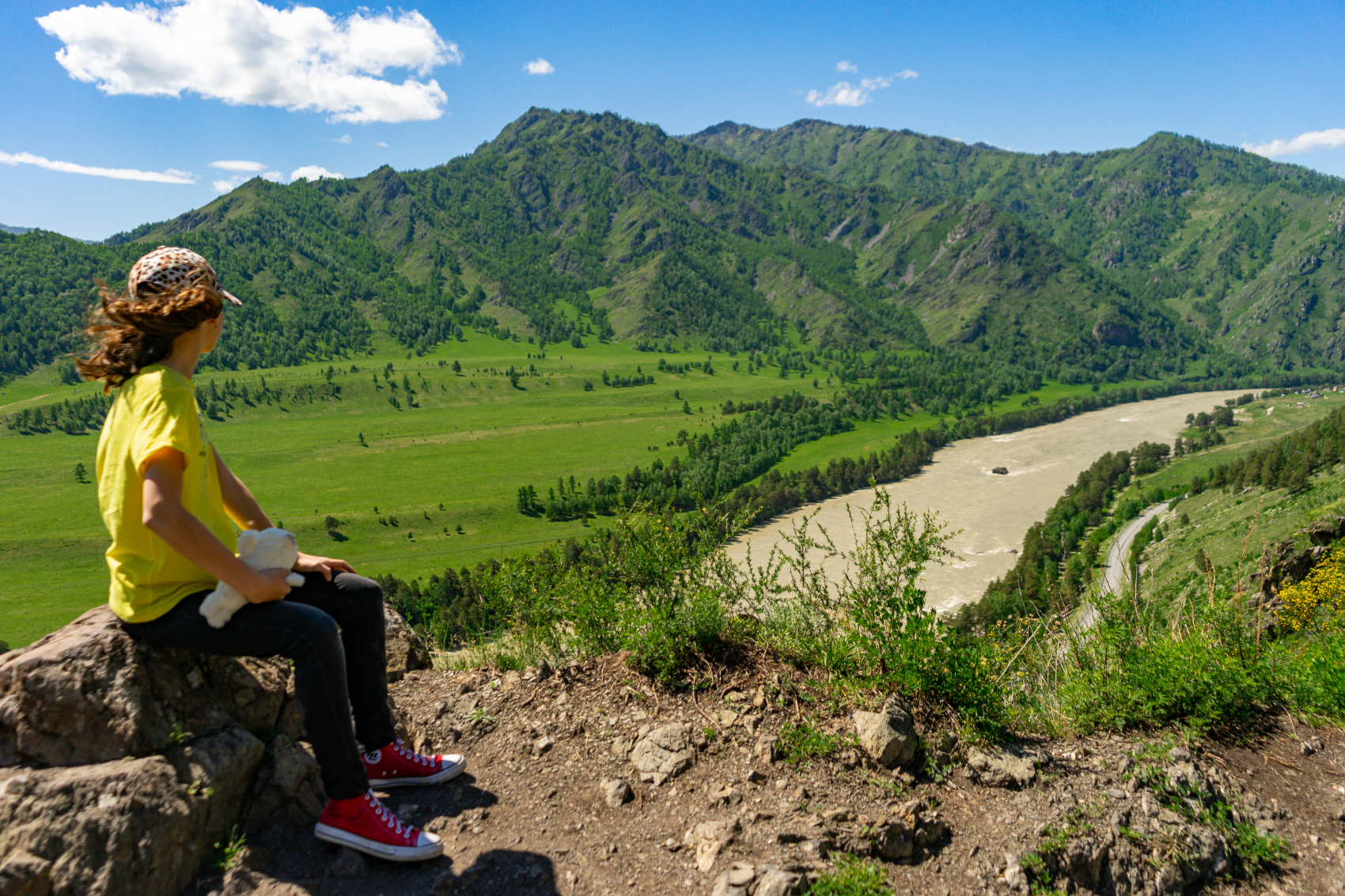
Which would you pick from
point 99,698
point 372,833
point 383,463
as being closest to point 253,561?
point 99,698

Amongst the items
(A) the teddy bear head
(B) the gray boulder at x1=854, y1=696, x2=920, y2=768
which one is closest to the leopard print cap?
(A) the teddy bear head

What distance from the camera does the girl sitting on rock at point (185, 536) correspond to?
326cm

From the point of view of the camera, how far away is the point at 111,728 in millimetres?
3484

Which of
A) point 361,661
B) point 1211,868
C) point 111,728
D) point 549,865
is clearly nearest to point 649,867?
point 549,865

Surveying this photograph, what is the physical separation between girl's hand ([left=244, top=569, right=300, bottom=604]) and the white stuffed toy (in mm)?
42

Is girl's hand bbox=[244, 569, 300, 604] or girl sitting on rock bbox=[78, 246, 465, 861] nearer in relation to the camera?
girl sitting on rock bbox=[78, 246, 465, 861]

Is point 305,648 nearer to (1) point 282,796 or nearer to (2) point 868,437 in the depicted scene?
(1) point 282,796

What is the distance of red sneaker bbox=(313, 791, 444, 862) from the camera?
3518 millimetres

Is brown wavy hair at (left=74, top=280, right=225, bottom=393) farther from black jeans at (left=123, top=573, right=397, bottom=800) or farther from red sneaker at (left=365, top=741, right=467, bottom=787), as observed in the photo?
red sneaker at (left=365, top=741, right=467, bottom=787)

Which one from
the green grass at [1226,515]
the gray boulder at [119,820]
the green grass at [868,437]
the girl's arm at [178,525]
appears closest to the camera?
the gray boulder at [119,820]

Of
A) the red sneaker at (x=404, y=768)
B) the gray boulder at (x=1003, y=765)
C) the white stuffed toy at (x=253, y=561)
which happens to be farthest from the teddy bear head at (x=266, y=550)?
Answer: the gray boulder at (x=1003, y=765)

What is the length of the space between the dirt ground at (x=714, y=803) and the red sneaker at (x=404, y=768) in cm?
9

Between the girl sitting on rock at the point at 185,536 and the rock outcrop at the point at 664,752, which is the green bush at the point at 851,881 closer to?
the rock outcrop at the point at 664,752

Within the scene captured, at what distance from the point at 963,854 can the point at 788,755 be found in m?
1.18
